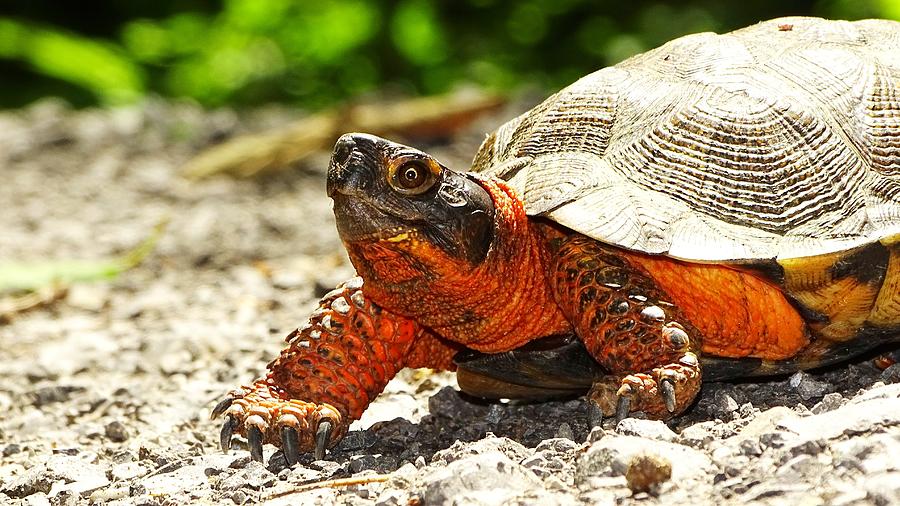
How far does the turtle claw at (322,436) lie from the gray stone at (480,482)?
26.8 inches

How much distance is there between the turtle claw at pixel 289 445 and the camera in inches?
119

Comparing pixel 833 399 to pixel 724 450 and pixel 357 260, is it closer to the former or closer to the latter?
pixel 724 450

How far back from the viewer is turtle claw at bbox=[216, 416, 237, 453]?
121 inches

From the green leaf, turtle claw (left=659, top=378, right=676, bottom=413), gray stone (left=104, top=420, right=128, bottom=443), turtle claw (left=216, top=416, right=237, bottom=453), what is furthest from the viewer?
the green leaf

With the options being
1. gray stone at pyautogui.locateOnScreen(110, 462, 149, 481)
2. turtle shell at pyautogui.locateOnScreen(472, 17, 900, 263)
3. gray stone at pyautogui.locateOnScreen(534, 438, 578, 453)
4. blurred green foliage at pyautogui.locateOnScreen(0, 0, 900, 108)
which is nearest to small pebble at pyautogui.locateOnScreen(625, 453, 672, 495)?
gray stone at pyautogui.locateOnScreen(534, 438, 578, 453)

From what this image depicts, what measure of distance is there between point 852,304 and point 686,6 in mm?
8142

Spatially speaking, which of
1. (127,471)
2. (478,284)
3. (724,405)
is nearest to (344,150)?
(478,284)

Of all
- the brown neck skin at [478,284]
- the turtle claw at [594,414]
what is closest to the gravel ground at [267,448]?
the turtle claw at [594,414]

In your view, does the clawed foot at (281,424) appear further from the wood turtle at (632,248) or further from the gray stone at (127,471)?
the gray stone at (127,471)

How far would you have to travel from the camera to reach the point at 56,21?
13.1 metres

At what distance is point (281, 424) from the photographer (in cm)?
304

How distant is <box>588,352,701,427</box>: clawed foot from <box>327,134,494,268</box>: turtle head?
0.59 metres

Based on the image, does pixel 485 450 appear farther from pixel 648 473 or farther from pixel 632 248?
pixel 632 248

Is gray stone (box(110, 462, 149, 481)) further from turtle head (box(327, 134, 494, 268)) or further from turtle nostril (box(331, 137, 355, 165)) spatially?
turtle nostril (box(331, 137, 355, 165))
